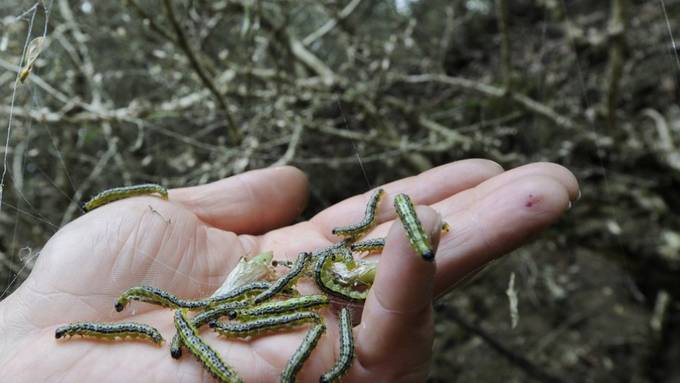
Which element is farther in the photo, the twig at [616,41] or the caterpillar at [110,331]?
the twig at [616,41]

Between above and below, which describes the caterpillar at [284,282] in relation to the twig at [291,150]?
below

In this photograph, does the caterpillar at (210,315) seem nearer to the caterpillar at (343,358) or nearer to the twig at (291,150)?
the caterpillar at (343,358)

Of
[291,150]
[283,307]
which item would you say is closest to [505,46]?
[291,150]

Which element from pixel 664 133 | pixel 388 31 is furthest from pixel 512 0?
pixel 664 133

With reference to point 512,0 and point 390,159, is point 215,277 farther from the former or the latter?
point 512,0

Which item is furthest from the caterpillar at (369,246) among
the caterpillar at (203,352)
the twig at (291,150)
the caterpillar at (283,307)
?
the twig at (291,150)

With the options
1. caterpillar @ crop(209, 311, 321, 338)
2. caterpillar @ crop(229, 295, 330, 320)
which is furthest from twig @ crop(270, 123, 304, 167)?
caterpillar @ crop(209, 311, 321, 338)

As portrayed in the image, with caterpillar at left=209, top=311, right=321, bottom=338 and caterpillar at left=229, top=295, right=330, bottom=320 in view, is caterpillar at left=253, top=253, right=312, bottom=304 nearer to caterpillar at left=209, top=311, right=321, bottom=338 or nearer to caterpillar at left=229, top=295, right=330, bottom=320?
caterpillar at left=229, top=295, right=330, bottom=320

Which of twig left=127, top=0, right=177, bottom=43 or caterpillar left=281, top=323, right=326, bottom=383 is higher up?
twig left=127, top=0, right=177, bottom=43
